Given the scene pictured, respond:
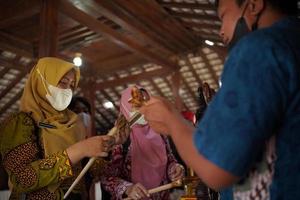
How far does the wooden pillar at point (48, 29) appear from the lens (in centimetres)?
399

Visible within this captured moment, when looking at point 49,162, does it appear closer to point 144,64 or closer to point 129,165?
point 129,165

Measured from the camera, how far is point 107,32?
5.89 metres

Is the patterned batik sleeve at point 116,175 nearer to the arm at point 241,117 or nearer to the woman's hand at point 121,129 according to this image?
the woman's hand at point 121,129

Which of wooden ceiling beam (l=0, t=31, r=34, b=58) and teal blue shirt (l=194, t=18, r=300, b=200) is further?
wooden ceiling beam (l=0, t=31, r=34, b=58)

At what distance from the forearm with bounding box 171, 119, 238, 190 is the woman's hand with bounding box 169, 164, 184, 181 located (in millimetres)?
1442

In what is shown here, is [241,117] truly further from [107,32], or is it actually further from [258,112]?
[107,32]

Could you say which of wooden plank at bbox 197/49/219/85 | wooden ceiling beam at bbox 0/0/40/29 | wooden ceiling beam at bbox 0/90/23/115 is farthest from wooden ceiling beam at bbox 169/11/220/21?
wooden ceiling beam at bbox 0/90/23/115

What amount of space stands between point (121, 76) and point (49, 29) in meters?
5.83

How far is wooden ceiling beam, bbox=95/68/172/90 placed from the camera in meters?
8.95

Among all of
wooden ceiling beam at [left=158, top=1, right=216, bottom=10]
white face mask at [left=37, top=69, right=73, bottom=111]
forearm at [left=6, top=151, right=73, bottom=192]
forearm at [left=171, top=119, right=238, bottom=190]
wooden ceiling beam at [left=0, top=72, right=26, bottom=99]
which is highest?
wooden ceiling beam at [left=158, top=1, right=216, bottom=10]

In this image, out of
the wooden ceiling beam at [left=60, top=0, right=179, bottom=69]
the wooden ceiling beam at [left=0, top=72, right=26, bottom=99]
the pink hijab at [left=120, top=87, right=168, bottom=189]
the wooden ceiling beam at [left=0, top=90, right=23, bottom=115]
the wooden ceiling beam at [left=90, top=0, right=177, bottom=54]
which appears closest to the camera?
the pink hijab at [left=120, top=87, right=168, bottom=189]

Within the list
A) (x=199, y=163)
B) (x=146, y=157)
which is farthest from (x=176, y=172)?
(x=199, y=163)

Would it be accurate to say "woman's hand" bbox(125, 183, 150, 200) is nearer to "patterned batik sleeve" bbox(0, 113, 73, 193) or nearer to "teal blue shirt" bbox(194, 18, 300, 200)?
"patterned batik sleeve" bbox(0, 113, 73, 193)

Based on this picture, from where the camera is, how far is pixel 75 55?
7637 mm
